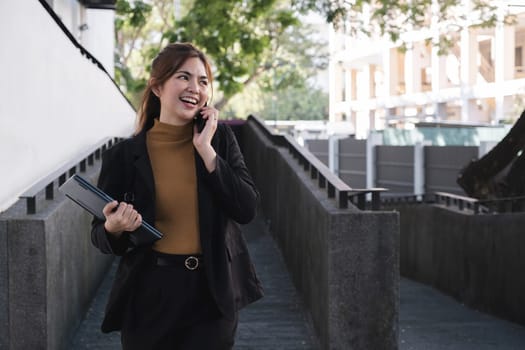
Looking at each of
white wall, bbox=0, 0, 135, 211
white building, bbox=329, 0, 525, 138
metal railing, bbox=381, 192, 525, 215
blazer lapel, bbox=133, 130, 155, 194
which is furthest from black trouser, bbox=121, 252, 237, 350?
white building, bbox=329, 0, 525, 138

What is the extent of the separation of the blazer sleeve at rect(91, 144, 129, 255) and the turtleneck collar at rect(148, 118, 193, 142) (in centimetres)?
14

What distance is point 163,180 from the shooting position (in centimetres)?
309

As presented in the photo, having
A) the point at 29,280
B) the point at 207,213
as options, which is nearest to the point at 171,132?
the point at 207,213

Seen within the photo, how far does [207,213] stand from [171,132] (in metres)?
0.32

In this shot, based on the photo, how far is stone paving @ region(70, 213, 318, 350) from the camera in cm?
659

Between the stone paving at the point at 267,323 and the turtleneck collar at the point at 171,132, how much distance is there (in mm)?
3613

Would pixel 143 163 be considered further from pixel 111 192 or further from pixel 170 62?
pixel 170 62

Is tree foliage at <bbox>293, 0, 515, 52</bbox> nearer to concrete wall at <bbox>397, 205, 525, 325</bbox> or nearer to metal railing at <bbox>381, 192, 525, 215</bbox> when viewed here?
concrete wall at <bbox>397, 205, 525, 325</bbox>

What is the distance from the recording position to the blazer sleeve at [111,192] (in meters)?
3.03

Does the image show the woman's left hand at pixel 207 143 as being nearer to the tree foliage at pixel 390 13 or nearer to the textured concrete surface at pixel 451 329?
the textured concrete surface at pixel 451 329

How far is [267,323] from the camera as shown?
715 cm

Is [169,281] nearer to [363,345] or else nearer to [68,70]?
[363,345]

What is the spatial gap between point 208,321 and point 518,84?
4553cm

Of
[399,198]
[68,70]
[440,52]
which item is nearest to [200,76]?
[68,70]
